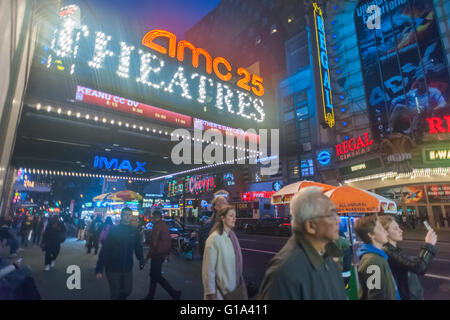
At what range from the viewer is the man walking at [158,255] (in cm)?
536

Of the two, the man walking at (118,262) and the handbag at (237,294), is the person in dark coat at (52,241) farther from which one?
the handbag at (237,294)

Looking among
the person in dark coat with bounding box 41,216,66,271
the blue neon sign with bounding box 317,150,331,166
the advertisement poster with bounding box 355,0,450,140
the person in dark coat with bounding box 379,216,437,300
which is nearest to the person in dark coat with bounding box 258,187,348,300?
the person in dark coat with bounding box 379,216,437,300

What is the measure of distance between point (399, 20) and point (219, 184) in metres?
30.3

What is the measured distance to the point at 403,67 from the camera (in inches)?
902

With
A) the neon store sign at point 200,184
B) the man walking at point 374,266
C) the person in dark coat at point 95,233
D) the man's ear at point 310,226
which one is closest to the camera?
the man's ear at point 310,226

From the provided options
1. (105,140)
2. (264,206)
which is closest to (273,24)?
(264,206)

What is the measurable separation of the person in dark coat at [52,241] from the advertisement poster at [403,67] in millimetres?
26236

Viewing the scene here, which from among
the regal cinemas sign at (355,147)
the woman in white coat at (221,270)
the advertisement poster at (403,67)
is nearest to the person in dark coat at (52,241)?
the woman in white coat at (221,270)

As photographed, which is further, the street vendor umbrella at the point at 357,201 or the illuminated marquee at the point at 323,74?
the illuminated marquee at the point at 323,74

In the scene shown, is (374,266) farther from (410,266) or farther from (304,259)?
(304,259)

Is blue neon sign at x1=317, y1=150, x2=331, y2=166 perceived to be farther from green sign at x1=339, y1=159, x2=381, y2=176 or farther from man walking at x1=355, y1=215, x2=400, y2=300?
man walking at x1=355, y1=215, x2=400, y2=300

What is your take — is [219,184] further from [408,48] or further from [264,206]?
[408,48]

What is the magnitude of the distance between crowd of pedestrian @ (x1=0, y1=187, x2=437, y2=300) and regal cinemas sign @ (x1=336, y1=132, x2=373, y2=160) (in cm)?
1760

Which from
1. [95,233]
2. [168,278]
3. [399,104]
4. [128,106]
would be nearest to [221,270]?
[168,278]
